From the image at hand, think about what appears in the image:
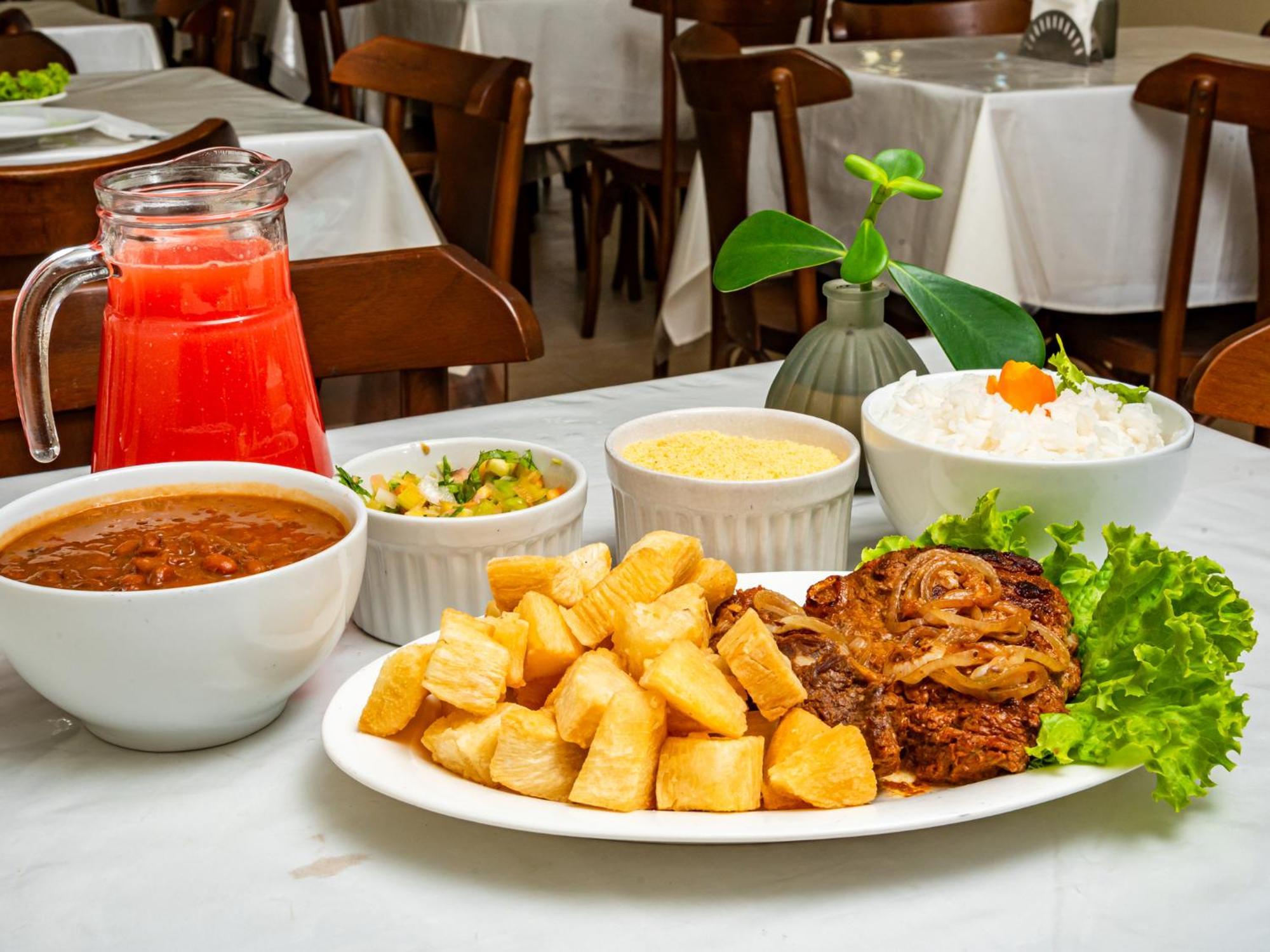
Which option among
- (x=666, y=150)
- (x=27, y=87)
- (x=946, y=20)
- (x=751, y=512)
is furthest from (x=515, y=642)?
(x=946, y=20)

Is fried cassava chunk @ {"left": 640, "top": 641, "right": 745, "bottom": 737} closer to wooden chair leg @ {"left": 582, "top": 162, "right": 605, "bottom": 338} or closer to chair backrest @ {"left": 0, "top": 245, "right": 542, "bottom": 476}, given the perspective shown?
chair backrest @ {"left": 0, "top": 245, "right": 542, "bottom": 476}

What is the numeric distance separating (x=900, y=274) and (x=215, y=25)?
3.06 meters

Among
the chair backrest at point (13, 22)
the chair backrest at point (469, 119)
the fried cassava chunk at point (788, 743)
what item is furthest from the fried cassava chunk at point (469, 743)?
the chair backrest at point (13, 22)

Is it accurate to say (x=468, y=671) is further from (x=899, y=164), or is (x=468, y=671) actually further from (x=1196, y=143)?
(x=1196, y=143)

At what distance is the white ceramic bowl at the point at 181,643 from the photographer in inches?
24.5

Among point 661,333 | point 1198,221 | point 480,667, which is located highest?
point 480,667

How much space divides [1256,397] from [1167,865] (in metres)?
0.83

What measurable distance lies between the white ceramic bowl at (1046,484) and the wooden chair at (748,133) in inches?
54.8

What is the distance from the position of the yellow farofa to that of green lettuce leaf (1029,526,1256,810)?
0.58 ft

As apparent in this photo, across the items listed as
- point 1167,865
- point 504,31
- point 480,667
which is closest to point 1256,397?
point 1167,865

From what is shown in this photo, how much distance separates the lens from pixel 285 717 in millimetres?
738

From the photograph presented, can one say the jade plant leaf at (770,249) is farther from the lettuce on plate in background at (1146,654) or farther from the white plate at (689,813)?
the white plate at (689,813)

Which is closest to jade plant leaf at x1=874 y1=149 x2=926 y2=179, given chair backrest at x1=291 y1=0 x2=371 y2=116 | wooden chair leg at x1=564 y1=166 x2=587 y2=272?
chair backrest at x1=291 y1=0 x2=371 y2=116

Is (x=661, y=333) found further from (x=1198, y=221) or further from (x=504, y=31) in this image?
(x=1198, y=221)
